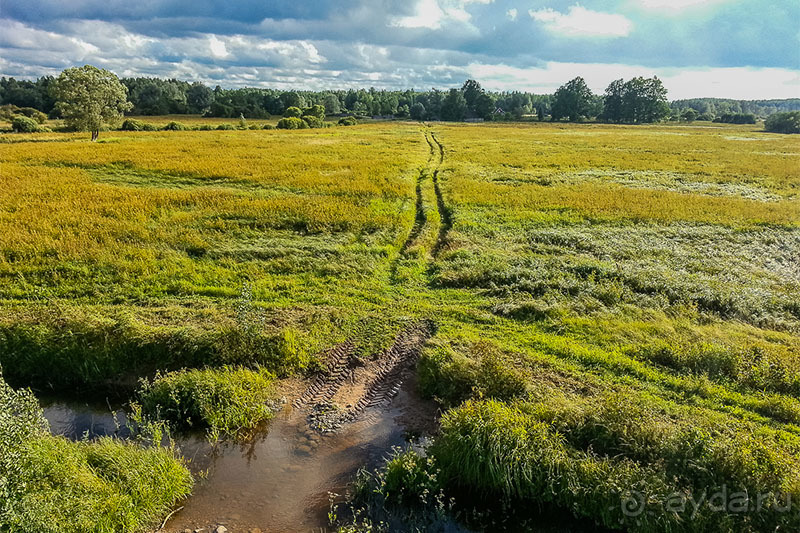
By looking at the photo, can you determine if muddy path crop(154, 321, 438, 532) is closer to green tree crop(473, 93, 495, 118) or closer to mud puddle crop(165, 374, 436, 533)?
mud puddle crop(165, 374, 436, 533)

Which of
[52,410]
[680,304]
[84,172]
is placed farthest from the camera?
[84,172]

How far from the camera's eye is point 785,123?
103 metres

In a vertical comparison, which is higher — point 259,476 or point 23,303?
point 23,303

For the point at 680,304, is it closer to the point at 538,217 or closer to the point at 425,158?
the point at 538,217

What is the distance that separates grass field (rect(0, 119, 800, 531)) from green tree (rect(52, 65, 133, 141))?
25.8 m

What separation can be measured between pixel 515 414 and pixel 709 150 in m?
61.3

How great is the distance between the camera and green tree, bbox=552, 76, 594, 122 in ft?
412

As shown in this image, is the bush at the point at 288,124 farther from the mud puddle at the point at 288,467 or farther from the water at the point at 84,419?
the mud puddle at the point at 288,467

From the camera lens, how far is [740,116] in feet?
415

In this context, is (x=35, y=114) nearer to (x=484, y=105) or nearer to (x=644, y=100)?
(x=484, y=105)

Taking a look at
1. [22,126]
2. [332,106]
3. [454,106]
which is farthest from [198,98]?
[22,126]

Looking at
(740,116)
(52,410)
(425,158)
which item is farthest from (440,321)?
(740,116)

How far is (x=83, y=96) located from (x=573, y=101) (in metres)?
116

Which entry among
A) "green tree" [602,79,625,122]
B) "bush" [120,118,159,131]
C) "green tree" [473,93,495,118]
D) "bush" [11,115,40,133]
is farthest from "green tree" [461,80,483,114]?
"bush" [11,115,40,133]
